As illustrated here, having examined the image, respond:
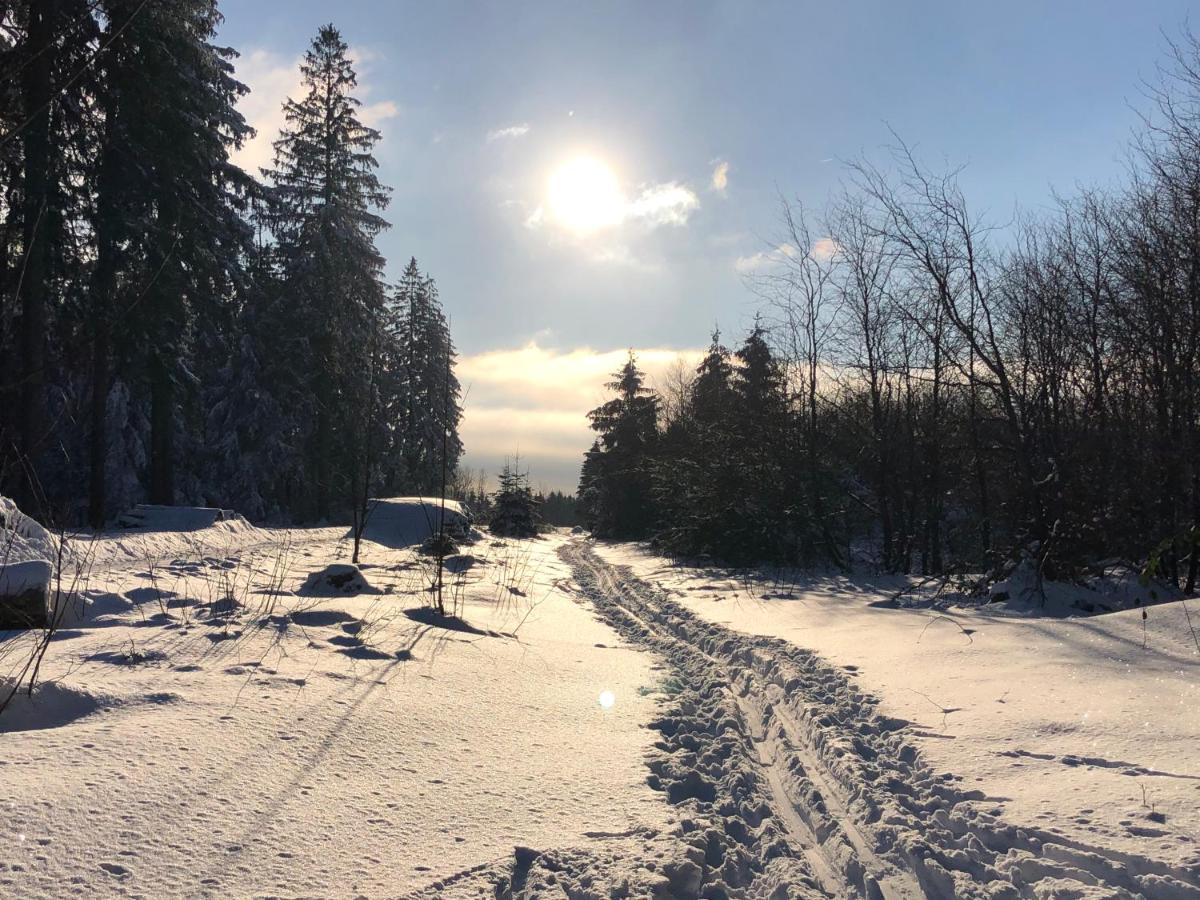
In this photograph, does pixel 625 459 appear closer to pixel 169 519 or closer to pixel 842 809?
pixel 169 519

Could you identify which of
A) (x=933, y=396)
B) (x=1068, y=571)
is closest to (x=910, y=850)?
(x=1068, y=571)

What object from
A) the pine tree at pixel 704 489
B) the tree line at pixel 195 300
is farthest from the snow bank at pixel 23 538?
the pine tree at pixel 704 489

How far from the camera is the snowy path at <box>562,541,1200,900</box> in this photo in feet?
9.39

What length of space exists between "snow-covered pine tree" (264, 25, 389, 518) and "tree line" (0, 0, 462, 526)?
0.07 meters

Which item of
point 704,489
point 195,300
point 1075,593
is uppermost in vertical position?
point 195,300

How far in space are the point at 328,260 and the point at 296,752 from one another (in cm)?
2393

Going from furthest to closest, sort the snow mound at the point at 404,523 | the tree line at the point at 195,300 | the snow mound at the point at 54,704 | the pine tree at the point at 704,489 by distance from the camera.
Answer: the snow mound at the point at 404,523
the pine tree at the point at 704,489
the tree line at the point at 195,300
the snow mound at the point at 54,704

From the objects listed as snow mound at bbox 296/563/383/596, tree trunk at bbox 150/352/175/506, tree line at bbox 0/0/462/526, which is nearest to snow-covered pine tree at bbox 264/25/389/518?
tree line at bbox 0/0/462/526

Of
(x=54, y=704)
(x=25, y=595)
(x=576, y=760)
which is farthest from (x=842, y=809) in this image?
(x=25, y=595)

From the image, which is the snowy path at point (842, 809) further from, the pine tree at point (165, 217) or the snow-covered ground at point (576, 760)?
the pine tree at point (165, 217)

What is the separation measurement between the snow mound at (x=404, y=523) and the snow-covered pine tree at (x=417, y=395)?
12793 millimetres

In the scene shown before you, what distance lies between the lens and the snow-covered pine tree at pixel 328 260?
24.5 meters

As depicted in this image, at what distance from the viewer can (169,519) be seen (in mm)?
13039

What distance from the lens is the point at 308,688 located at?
15.2 ft
